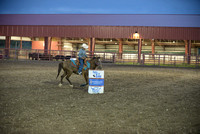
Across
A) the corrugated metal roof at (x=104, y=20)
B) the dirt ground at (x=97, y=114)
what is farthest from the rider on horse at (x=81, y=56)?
the corrugated metal roof at (x=104, y=20)

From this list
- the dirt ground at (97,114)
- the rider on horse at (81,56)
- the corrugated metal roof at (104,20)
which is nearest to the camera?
the dirt ground at (97,114)

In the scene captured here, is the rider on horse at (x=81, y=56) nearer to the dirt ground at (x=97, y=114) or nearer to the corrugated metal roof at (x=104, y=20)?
the dirt ground at (x=97, y=114)

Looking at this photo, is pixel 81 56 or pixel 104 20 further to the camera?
pixel 104 20

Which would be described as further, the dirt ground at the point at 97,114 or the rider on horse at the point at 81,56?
the rider on horse at the point at 81,56

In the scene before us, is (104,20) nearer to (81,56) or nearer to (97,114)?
(81,56)

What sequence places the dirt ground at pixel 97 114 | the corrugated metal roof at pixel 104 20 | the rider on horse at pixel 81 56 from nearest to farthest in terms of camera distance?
the dirt ground at pixel 97 114
the rider on horse at pixel 81 56
the corrugated metal roof at pixel 104 20

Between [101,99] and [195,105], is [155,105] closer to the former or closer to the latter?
[195,105]

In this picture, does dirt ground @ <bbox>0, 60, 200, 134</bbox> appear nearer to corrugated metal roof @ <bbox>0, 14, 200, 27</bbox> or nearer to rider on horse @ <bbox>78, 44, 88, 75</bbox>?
rider on horse @ <bbox>78, 44, 88, 75</bbox>

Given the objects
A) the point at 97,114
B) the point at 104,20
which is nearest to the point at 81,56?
the point at 97,114

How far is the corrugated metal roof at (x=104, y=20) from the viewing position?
31.3 m

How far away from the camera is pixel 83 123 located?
399 centimetres

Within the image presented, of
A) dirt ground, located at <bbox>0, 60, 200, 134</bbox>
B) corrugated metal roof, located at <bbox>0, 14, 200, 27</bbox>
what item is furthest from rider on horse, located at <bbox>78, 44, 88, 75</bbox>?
corrugated metal roof, located at <bbox>0, 14, 200, 27</bbox>

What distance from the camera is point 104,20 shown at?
3338 cm

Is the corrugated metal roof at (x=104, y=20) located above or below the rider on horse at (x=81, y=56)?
above
